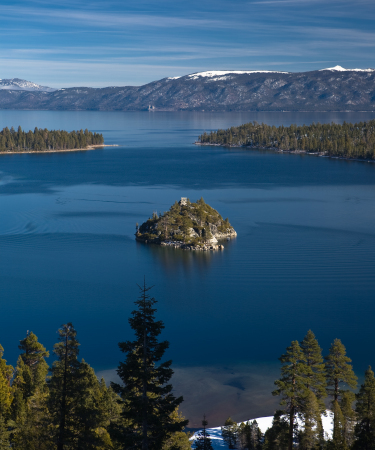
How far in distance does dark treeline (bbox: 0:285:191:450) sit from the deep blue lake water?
795 centimetres

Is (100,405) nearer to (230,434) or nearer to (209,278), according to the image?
(230,434)

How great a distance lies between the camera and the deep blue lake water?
28.0 metres

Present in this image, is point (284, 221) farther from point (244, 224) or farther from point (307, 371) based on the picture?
point (307, 371)

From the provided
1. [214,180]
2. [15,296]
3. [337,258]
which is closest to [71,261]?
[15,296]

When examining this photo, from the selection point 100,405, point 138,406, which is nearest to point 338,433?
point 100,405

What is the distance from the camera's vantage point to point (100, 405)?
16969mm

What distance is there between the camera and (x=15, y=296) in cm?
3647

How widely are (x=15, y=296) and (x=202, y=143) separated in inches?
4876

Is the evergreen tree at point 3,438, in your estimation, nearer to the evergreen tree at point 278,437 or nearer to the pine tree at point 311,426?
the evergreen tree at point 278,437

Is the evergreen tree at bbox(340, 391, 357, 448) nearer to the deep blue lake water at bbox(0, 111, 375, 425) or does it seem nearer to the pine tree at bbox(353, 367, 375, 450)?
the pine tree at bbox(353, 367, 375, 450)

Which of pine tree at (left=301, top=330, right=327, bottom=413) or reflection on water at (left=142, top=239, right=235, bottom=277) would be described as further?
reflection on water at (left=142, top=239, right=235, bottom=277)

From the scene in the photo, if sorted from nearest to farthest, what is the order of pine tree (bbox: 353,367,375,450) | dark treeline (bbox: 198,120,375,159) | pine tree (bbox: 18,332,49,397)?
pine tree (bbox: 353,367,375,450) < pine tree (bbox: 18,332,49,397) < dark treeline (bbox: 198,120,375,159)

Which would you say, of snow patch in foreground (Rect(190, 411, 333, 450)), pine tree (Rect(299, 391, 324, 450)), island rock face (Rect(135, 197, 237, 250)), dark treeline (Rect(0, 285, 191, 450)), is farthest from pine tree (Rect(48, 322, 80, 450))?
island rock face (Rect(135, 197, 237, 250))

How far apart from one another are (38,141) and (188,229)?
100425 mm
